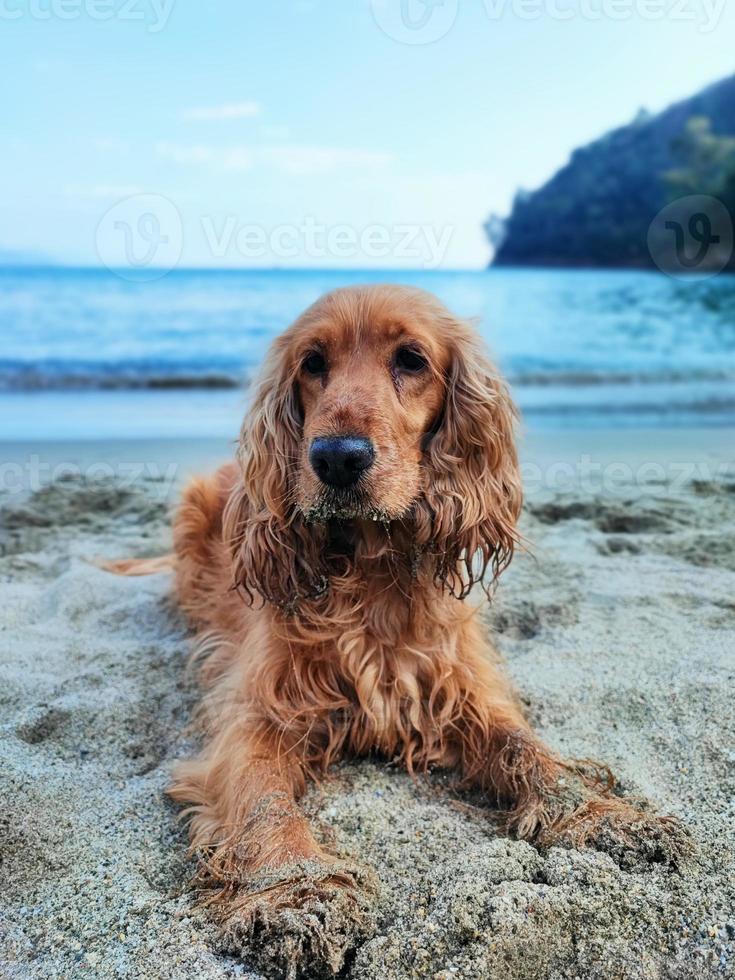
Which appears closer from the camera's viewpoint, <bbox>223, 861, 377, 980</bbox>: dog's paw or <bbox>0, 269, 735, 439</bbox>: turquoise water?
<bbox>223, 861, 377, 980</bbox>: dog's paw

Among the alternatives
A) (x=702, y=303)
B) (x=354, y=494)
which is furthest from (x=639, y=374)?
(x=354, y=494)

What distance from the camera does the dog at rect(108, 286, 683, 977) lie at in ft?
7.35

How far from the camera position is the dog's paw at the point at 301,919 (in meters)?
1.68

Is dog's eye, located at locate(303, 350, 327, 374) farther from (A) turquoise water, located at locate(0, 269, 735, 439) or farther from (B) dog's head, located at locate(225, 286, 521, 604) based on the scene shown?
(A) turquoise water, located at locate(0, 269, 735, 439)

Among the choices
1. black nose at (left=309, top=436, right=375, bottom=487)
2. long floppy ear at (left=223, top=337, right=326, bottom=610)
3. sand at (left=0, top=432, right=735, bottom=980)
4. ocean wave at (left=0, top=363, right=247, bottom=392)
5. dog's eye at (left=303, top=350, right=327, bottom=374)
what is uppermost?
dog's eye at (left=303, top=350, right=327, bottom=374)

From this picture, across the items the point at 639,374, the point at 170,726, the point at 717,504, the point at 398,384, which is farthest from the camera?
the point at 639,374

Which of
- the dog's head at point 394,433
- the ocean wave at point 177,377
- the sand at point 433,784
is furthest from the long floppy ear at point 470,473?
the ocean wave at point 177,377

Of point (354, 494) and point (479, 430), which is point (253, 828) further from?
point (479, 430)

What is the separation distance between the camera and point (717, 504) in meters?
5.17

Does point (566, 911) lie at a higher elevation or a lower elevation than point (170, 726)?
higher

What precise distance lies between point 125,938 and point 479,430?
62.7 inches

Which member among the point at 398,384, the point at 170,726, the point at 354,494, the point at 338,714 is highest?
the point at 398,384

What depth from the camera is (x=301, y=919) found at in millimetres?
1726

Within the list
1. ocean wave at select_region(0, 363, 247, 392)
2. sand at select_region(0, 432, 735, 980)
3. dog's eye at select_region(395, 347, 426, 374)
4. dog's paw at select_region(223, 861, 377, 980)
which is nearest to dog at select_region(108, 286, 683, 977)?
dog's eye at select_region(395, 347, 426, 374)
